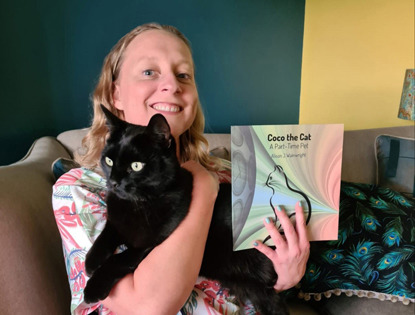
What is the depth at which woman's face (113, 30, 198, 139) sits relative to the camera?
2.04 ft

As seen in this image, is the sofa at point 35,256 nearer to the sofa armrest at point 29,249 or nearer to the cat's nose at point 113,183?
the sofa armrest at point 29,249

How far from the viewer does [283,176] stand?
2.03 feet

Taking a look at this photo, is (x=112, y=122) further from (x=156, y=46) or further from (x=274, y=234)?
(x=274, y=234)

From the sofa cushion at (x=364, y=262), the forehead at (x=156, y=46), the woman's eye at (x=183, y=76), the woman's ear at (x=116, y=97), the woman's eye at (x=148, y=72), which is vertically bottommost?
the sofa cushion at (x=364, y=262)

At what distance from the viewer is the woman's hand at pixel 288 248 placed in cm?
63

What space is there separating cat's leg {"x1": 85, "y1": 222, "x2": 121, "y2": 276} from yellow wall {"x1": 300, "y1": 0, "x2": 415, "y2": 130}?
1.70 meters

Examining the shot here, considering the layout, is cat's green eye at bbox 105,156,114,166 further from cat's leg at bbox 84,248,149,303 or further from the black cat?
cat's leg at bbox 84,248,149,303

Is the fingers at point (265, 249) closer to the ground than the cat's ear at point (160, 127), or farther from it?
closer to the ground

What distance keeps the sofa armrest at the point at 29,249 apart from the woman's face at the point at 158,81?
0.33 meters

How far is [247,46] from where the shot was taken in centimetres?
179

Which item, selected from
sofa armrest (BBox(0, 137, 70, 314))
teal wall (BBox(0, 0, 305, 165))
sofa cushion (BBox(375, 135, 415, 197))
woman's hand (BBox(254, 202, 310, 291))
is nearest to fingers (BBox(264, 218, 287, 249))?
woman's hand (BBox(254, 202, 310, 291))

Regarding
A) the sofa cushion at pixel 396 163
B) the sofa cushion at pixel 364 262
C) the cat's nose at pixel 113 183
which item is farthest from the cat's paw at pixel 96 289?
the sofa cushion at pixel 396 163

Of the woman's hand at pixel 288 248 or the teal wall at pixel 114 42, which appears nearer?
the woman's hand at pixel 288 248

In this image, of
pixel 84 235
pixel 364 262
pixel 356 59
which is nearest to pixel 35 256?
pixel 84 235
